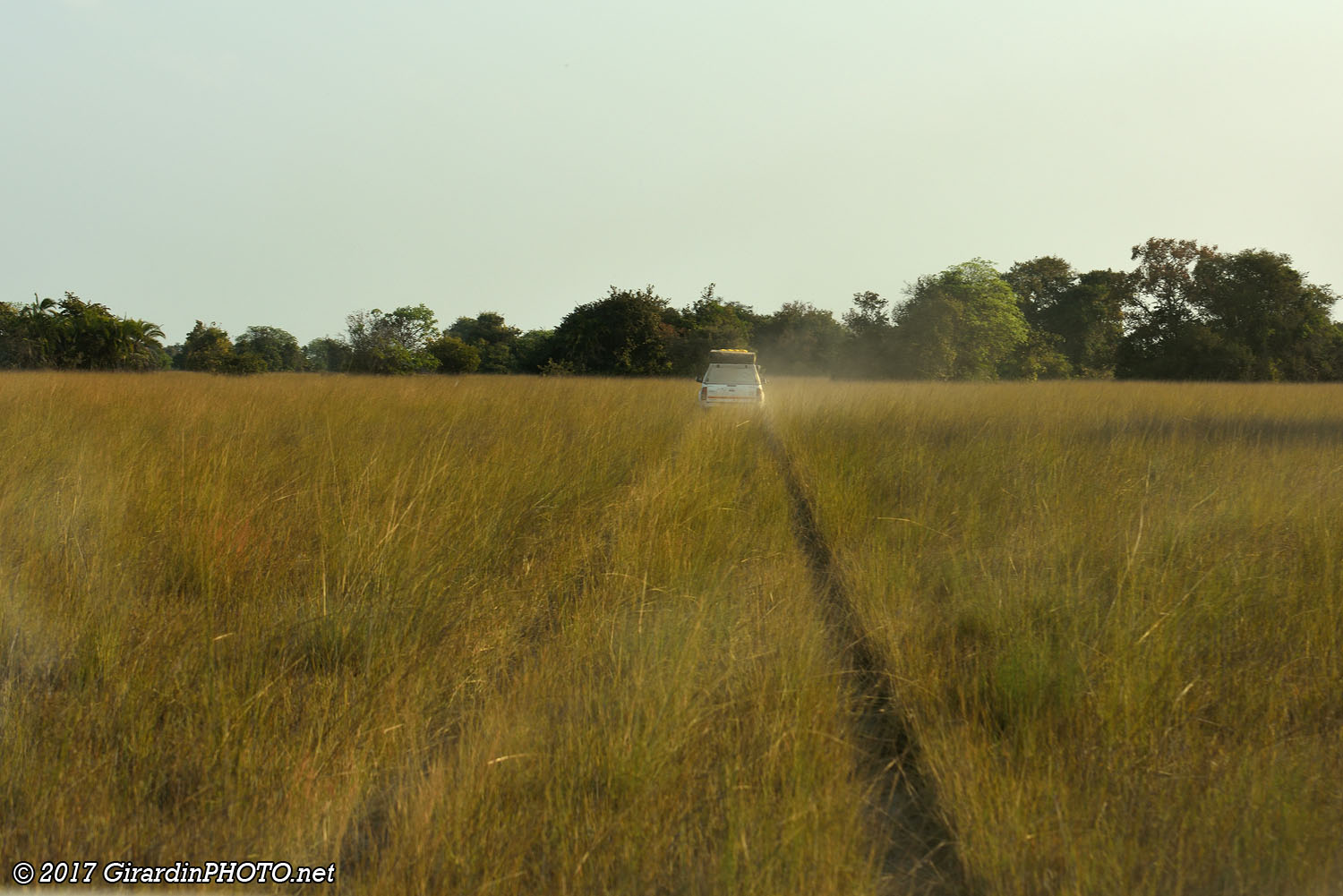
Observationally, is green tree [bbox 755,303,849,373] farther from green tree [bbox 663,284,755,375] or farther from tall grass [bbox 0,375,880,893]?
tall grass [bbox 0,375,880,893]

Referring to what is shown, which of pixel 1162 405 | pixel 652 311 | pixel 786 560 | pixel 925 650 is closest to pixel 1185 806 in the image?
pixel 925 650

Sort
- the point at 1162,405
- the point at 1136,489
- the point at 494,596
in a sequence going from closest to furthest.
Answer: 1. the point at 494,596
2. the point at 1136,489
3. the point at 1162,405

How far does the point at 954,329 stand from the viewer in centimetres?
3984

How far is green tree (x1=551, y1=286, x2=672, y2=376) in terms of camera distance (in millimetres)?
42531

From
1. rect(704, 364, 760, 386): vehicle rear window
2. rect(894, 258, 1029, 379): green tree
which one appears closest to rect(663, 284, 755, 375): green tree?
rect(894, 258, 1029, 379): green tree

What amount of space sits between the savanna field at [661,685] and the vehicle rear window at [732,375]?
10.8 meters

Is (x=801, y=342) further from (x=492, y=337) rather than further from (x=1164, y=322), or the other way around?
(x=492, y=337)

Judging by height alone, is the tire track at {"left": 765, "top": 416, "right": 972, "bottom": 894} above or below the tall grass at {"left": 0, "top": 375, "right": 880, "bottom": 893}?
below

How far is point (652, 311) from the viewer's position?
1714 inches

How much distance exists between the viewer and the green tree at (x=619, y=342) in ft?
140

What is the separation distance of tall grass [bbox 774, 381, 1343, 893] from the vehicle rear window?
960 centimetres

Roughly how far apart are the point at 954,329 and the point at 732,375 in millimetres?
26342

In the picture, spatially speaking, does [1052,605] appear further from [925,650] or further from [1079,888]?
[1079,888]

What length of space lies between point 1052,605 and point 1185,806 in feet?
4.69
